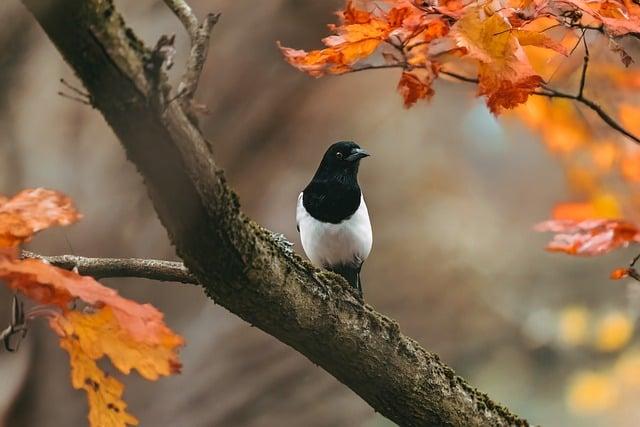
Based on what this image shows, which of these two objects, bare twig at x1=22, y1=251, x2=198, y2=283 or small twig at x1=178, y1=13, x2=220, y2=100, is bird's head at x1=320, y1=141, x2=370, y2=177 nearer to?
bare twig at x1=22, y1=251, x2=198, y2=283

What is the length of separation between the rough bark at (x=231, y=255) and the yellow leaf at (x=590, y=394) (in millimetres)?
2677

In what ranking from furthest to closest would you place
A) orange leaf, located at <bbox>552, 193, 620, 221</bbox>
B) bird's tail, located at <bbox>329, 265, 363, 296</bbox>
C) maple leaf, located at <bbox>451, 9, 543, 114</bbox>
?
orange leaf, located at <bbox>552, 193, 620, 221</bbox>
bird's tail, located at <bbox>329, 265, 363, 296</bbox>
maple leaf, located at <bbox>451, 9, 543, 114</bbox>

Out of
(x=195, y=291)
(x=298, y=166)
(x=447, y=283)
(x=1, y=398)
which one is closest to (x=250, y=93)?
(x=298, y=166)

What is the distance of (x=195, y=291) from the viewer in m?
3.58

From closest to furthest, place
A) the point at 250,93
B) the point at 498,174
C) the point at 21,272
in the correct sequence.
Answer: the point at 21,272, the point at 250,93, the point at 498,174

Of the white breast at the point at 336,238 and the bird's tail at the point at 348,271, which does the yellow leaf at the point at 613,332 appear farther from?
the white breast at the point at 336,238

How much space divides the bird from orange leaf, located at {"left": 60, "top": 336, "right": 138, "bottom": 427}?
45.1 inches

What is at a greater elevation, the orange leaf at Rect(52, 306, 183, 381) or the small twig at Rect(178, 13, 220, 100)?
the small twig at Rect(178, 13, 220, 100)

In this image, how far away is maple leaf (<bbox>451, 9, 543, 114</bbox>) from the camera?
1.10 meters

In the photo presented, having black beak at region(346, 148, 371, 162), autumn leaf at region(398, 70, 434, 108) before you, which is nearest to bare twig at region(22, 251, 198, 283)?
autumn leaf at region(398, 70, 434, 108)

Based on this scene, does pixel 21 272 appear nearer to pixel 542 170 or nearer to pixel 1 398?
pixel 1 398

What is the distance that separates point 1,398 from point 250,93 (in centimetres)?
175

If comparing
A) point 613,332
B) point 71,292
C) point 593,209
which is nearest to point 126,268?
point 71,292

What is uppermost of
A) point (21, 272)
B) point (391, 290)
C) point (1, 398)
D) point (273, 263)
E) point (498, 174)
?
point (498, 174)
